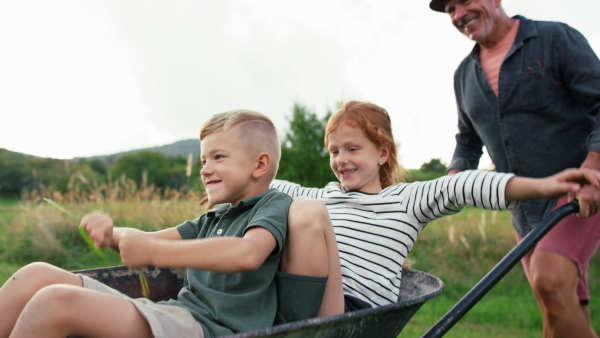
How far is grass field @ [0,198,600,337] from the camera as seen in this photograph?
4789 millimetres

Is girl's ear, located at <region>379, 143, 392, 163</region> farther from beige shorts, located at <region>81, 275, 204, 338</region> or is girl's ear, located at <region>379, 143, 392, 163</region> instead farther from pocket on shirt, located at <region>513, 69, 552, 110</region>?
beige shorts, located at <region>81, 275, 204, 338</region>

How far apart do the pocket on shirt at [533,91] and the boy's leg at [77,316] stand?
2223 mm

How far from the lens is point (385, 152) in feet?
8.53

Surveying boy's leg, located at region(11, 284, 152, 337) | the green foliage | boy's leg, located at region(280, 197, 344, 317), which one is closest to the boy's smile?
boy's leg, located at region(280, 197, 344, 317)

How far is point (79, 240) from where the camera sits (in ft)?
20.5

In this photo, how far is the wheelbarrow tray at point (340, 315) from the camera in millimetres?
1374

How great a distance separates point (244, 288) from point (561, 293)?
1631mm

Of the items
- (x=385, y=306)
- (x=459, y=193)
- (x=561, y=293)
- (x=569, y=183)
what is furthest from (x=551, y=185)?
(x=385, y=306)

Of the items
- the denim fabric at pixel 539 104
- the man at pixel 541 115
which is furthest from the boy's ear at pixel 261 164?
the denim fabric at pixel 539 104

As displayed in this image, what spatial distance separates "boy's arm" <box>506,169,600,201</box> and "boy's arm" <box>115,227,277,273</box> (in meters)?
1.06

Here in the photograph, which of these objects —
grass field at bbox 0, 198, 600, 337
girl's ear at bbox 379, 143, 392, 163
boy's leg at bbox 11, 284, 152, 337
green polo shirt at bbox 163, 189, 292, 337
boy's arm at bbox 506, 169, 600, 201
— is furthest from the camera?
grass field at bbox 0, 198, 600, 337

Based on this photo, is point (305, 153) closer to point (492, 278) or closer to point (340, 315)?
point (492, 278)

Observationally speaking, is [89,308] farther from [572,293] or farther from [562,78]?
[562,78]

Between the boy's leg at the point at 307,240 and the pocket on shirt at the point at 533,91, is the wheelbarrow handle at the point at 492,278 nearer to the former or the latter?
the boy's leg at the point at 307,240
